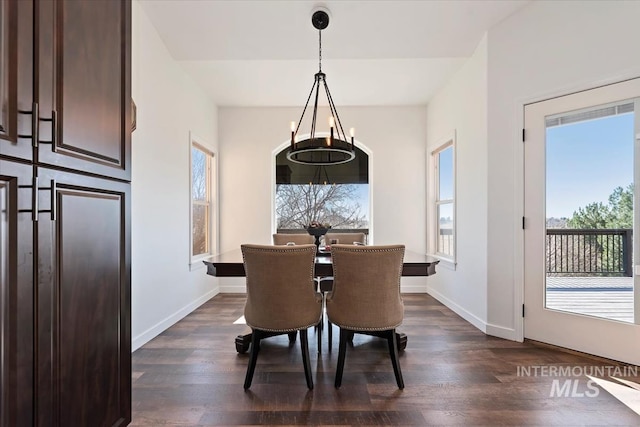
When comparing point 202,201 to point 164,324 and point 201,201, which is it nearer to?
point 201,201

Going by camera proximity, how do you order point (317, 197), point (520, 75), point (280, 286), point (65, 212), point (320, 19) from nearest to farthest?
1. point (65, 212)
2. point (280, 286)
3. point (320, 19)
4. point (520, 75)
5. point (317, 197)

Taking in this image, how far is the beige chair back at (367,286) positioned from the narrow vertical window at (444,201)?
2121 mm

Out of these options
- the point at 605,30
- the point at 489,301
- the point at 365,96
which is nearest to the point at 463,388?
the point at 489,301

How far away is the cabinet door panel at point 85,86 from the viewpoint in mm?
959

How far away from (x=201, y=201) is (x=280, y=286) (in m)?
2.78

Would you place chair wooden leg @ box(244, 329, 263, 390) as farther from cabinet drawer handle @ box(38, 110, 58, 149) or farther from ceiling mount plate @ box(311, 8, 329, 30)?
ceiling mount plate @ box(311, 8, 329, 30)

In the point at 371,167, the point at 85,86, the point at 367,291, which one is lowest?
the point at 367,291

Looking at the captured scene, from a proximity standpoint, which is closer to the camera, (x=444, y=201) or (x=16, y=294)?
(x=16, y=294)

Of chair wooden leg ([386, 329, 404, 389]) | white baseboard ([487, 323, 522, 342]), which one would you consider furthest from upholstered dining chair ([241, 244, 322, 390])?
white baseboard ([487, 323, 522, 342])

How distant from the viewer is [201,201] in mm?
4320

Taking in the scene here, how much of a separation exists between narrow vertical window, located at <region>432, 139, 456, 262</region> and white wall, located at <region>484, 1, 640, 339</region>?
894 mm

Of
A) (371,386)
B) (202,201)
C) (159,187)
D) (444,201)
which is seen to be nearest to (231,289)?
(202,201)

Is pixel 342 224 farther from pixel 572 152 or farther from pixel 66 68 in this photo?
pixel 66 68

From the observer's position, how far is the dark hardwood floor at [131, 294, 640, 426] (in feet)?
5.78
